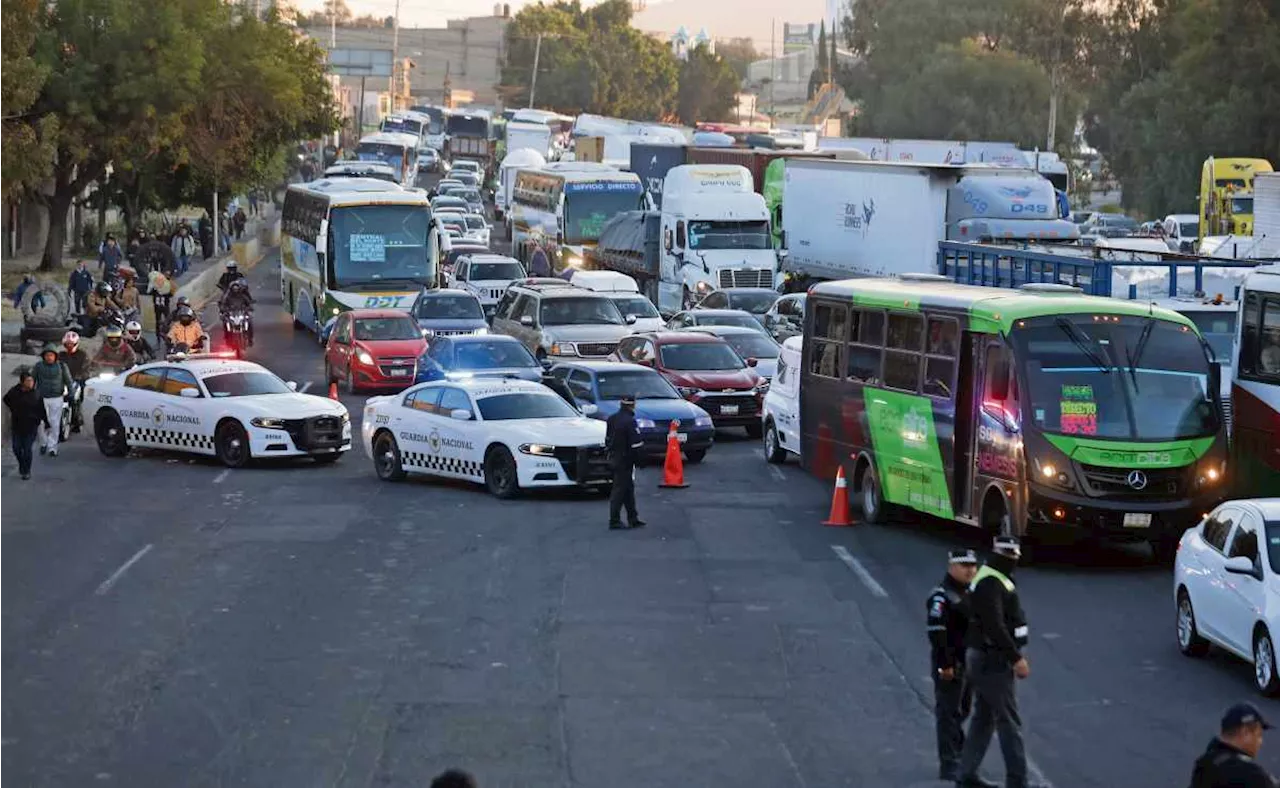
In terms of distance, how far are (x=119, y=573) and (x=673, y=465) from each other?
9.09 m

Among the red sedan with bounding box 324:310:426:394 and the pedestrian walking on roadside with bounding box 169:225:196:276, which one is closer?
the red sedan with bounding box 324:310:426:394

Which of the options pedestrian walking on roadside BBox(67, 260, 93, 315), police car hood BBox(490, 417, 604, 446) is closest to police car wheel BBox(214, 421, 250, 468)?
police car hood BBox(490, 417, 604, 446)

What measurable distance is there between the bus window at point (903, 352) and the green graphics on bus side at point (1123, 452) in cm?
278

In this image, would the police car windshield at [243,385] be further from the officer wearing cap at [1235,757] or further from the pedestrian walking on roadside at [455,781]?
the pedestrian walking on roadside at [455,781]

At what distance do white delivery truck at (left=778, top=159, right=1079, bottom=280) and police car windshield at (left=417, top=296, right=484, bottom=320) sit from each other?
401 inches

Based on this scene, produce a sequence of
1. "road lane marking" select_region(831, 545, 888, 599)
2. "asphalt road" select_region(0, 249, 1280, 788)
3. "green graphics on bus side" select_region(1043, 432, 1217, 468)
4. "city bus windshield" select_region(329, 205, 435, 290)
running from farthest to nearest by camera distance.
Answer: "city bus windshield" select_region(329, 205, 435, 290) → "green graphics on bus side" select_region(1043, 432, 1217, 468) → "road lane marking" select_region(831, 545, 888, 599) → "asphalt road" select_region(0, 249, 1280, 788)

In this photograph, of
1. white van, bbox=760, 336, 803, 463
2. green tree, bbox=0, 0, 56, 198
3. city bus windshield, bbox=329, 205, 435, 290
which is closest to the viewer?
white van, bbox=760, 336, 803, 463

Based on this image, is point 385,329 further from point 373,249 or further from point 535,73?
point 535,73

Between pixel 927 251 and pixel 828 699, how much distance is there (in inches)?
1322

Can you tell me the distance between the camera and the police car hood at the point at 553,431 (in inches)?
1032

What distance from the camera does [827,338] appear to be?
2620 cm

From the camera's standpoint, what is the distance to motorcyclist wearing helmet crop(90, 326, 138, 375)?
3594 centimetres

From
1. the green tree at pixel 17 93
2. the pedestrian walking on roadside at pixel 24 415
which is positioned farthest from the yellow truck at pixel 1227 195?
the pedestrian walking on roadside at pixel 24 415

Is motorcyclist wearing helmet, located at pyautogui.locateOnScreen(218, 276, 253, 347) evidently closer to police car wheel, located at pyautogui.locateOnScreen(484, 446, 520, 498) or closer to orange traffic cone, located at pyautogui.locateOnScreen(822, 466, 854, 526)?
police car wheel, located at pyautogui.locateOnScreen(484, 446, 520, 498)
